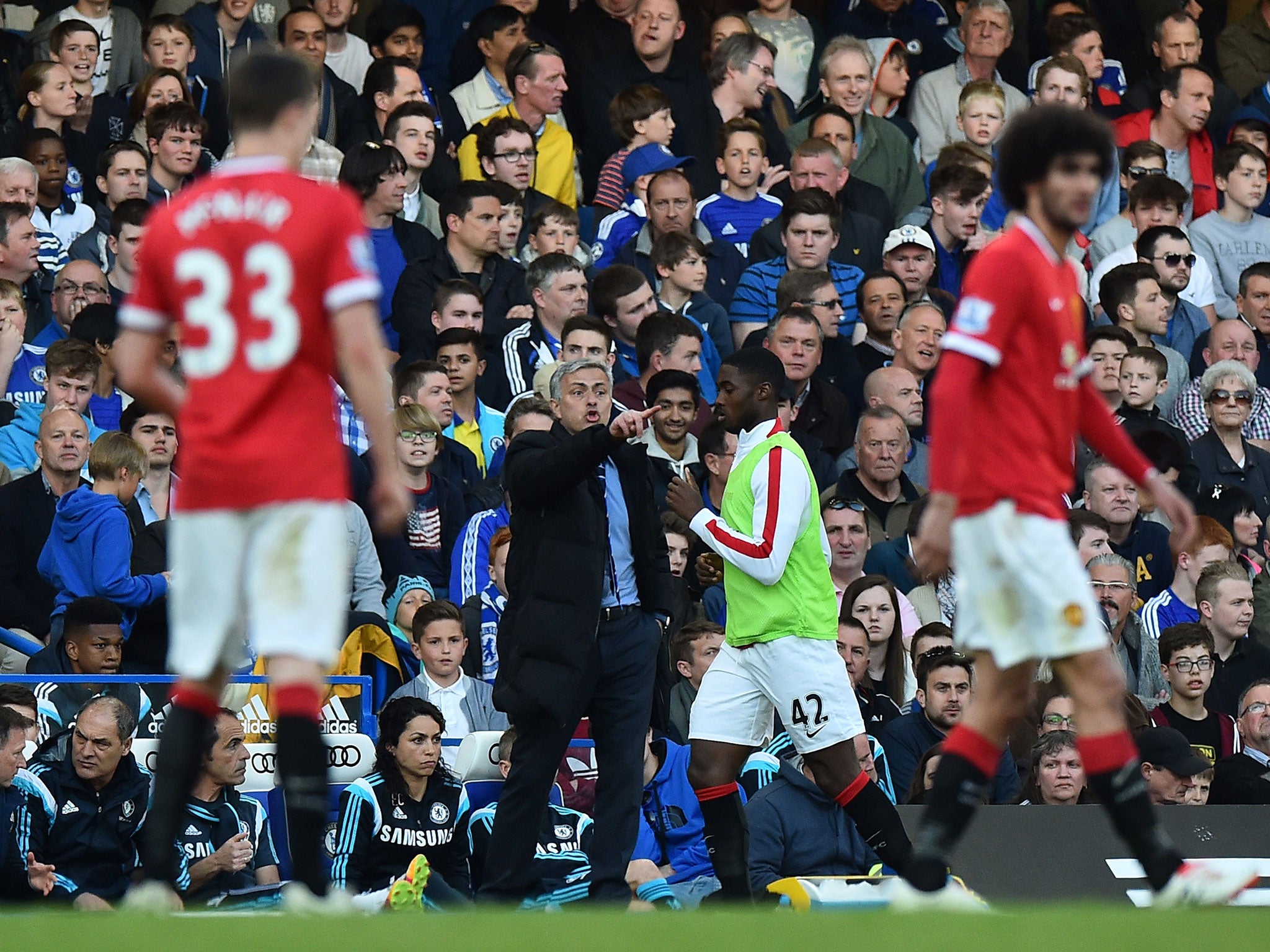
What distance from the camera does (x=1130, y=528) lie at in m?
11.6

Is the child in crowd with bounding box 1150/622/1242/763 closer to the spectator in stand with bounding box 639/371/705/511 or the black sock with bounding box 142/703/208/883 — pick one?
the spectator in stand with bounding box 639/371/705/511

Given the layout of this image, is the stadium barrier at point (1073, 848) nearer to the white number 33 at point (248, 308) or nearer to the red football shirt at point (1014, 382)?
the red football shirt at point (1014, 382)

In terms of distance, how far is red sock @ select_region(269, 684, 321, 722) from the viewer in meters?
5.02

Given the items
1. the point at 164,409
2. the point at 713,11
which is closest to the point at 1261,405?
the point at 713,11

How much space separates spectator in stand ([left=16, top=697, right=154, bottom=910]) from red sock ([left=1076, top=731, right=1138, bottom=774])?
4373 millimetres

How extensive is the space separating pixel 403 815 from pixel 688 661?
1.88m

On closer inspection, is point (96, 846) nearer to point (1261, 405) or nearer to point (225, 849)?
point (225, 849)

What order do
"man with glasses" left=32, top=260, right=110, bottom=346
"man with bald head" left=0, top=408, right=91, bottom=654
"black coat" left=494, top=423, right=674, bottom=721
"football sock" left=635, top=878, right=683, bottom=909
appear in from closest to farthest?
"black coat" left=494, top=423, right=674, bottom=721 < "football sock" left=635, top=878, right=683, bottom=909 < "man with bald head" left=0, top=408, right=91, bottom=654 < "man with glasses" left=32, top=260, right=110, bottom=346

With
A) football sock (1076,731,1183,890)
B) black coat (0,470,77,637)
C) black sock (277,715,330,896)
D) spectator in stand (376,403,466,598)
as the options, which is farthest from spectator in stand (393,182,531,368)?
black sock (277,715,330,896)

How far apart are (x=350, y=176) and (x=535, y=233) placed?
119 cm

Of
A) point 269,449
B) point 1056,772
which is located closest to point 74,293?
point 1056,772

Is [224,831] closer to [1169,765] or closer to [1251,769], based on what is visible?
[1169,765]

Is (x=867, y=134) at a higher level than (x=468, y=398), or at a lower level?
higher

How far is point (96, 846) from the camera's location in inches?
327
